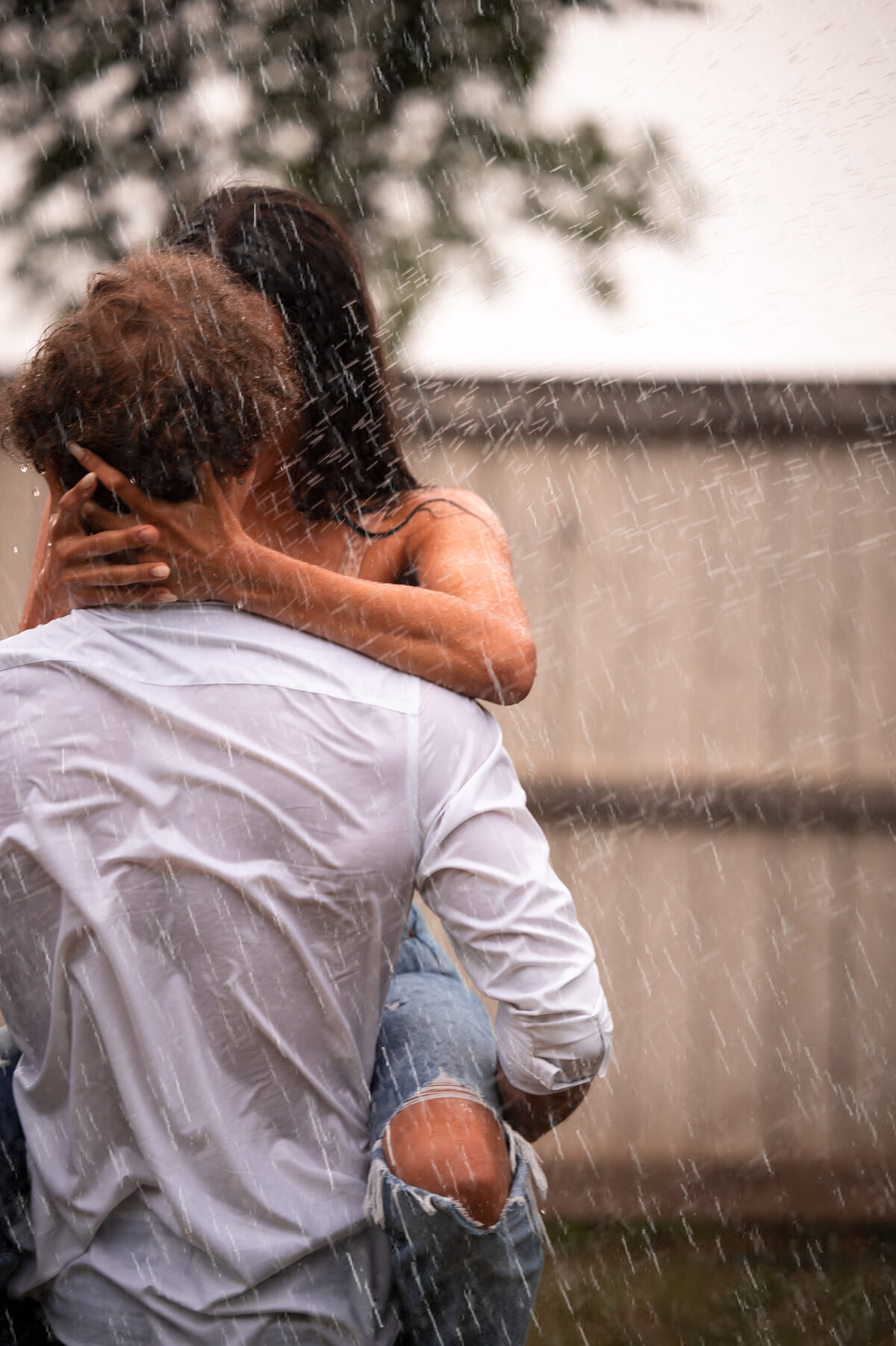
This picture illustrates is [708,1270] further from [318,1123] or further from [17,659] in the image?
[17,659]

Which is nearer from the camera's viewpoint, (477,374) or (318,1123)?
(318,1123)

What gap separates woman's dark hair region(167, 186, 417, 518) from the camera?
4.50ft

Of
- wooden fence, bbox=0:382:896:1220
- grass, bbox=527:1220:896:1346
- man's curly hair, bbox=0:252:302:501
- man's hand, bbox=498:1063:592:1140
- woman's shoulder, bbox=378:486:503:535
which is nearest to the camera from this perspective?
man's curly hair, bbox=0:252:302:501

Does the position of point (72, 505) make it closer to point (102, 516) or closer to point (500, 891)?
point (102, 516)

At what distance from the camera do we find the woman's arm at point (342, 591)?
0.95m

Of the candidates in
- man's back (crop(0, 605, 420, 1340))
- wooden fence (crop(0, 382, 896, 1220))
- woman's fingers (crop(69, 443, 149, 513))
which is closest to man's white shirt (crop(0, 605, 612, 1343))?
man's back (crop(0, 605, 420, 1340))

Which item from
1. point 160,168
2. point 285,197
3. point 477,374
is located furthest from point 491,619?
point 160,168

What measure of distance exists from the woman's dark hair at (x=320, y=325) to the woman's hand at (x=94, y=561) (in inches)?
19.5

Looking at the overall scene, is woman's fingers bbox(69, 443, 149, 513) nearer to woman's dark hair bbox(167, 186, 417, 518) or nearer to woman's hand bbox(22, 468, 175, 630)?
woman's hand bbox(22, 468, 175, 630)

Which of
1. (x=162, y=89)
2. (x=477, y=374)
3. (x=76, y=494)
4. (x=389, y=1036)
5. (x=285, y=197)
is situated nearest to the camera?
(x=76, y=494)

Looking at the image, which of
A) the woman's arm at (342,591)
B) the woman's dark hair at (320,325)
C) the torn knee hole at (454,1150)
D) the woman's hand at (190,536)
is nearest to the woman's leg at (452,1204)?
the torn knee hole at (454,1150)

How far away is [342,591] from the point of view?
110cm

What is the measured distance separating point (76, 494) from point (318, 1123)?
0.64 m

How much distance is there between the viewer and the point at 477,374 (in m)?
2.78
